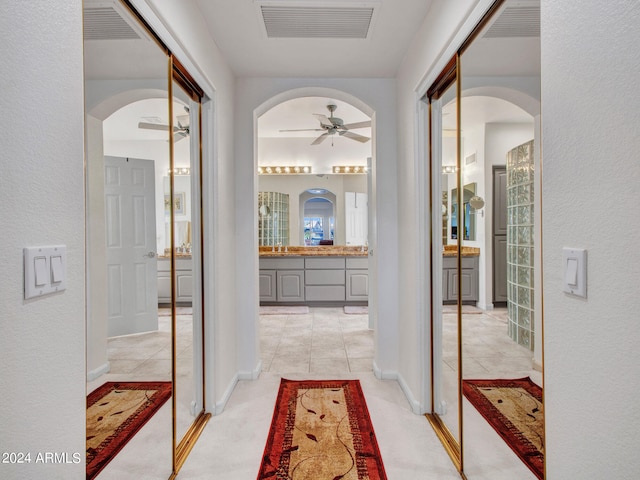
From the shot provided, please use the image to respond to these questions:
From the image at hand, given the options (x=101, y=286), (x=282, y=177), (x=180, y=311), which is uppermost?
(x=282, y=177)

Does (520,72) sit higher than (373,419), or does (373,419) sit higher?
(520,72)

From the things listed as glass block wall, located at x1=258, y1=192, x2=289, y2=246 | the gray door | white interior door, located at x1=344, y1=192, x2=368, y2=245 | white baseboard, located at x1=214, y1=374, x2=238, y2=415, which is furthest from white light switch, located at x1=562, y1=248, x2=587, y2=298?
glass block wall, located at x1=258, y1=192, x2=289, y2=246

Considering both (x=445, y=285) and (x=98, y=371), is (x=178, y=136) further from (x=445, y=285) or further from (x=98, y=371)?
(x=445, y=285)

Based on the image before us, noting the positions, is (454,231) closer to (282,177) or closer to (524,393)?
(524,393)

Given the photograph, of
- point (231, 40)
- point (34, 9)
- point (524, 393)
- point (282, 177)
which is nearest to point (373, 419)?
point (524, 393)

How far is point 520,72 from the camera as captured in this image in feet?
3.82

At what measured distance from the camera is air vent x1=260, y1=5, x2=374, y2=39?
2.04m

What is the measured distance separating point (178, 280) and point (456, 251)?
4.80ft

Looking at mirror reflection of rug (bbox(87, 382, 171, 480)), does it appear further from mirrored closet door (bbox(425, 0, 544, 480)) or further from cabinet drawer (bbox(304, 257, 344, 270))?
cabinet drawer (bbox(304, 257, 344, 270))

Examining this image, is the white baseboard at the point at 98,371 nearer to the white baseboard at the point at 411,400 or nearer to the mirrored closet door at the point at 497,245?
the mirrored closet door at the point at 497,245

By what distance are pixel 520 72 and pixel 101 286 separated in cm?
154

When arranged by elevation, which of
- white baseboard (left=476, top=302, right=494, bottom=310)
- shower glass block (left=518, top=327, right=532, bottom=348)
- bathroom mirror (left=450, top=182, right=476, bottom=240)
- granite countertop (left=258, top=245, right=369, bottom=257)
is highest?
bathroom mirror (left=450, top=182, right=476, bottom=240)

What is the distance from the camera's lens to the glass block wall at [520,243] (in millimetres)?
1122

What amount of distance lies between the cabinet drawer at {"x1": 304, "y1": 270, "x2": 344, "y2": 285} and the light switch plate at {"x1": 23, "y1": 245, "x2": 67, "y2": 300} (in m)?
4.81
